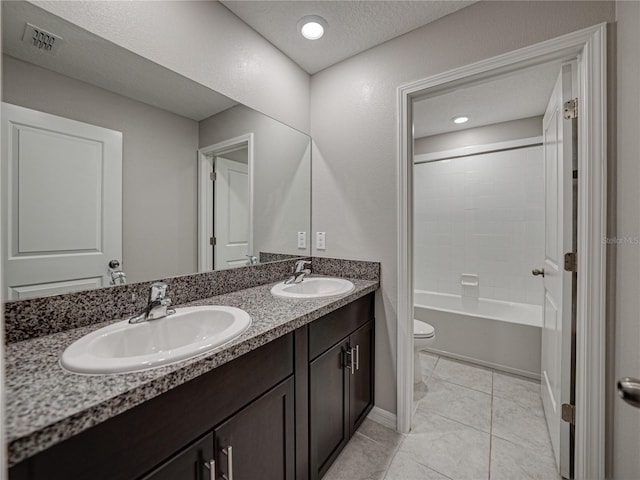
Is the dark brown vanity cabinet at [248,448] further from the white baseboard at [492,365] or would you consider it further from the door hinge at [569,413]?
the white baseboard at [492,365]

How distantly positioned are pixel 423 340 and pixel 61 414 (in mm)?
2062

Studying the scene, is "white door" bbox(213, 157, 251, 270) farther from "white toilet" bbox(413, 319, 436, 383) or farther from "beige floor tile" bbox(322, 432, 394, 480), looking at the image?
"white toilet" bbox(413, 319, 436, 383)

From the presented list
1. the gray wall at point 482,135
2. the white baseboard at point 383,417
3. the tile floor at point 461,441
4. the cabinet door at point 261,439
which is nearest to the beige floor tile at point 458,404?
the tile floor at point 461,441

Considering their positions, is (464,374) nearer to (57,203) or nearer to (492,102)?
(492,102)

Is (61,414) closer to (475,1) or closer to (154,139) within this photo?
(154,139)

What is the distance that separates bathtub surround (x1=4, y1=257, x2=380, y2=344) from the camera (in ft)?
3.07

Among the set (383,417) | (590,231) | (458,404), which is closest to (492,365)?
(458,404)

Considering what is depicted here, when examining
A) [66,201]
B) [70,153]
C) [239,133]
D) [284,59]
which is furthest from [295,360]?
[284,59]

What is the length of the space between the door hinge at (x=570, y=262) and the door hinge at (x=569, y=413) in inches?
24.7

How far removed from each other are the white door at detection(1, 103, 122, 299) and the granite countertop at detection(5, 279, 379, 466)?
0.20 m

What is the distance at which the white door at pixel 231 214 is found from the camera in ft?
5.22

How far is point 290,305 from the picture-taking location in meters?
1.34

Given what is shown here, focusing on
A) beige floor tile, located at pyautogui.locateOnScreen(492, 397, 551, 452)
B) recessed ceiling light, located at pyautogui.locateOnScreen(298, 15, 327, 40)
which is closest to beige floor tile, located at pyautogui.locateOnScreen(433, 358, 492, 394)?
beige floor tile, located at pyautogui.locateOnScreen(492, 397, 551, 452)

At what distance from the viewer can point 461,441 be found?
1648 millimetres
